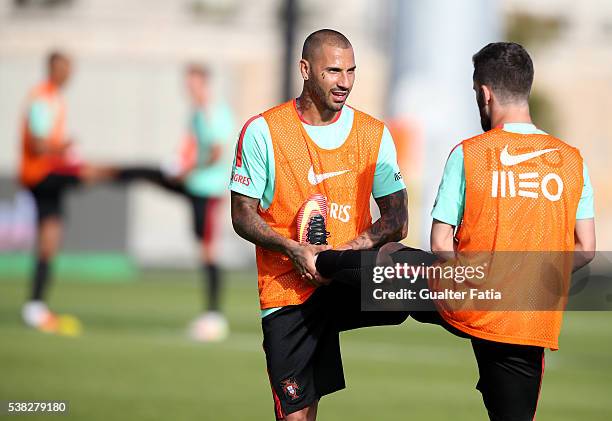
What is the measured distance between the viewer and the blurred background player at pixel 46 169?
14.3 meters

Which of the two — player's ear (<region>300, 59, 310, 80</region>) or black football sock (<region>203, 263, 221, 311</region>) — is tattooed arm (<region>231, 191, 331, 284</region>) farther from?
black football sock (<region>203, 263, 221, 311</region>)

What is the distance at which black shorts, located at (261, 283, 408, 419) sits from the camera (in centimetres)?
661

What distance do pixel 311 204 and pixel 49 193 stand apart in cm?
856

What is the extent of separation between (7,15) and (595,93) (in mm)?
18601

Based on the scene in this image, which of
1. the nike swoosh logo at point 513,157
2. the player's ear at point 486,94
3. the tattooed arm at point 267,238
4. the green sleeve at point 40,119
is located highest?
the green sleeve at point 40,119

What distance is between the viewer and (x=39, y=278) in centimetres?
1424

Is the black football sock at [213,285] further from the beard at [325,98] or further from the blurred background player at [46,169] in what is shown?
the beard at [325,98]

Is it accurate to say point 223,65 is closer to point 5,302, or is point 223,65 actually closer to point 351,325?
point 5,302

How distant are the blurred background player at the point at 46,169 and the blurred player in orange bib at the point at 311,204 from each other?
26.0 ft

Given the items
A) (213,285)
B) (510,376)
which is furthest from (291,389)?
(213,285)

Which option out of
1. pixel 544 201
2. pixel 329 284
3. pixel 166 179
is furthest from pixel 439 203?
pixel 166 179

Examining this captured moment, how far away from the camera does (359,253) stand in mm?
6094

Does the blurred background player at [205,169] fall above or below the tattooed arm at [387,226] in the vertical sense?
above

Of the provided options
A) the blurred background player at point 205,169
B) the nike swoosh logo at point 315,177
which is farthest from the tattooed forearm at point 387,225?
the blurred background player at point 205,169
